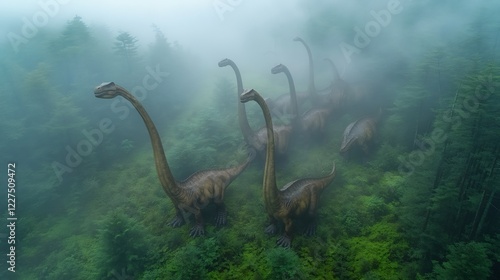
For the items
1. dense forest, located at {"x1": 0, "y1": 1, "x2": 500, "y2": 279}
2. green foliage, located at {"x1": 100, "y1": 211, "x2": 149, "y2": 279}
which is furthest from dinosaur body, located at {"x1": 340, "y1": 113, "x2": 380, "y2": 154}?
green foliage, located at {"x1": 100, "y1": 211, "x2": 149, "y2": 279}

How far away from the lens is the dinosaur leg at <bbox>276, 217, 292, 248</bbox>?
7.68 meters

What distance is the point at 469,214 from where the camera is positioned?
6578 mm

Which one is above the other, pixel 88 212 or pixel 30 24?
pixel 30 24

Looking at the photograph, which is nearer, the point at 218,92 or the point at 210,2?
the point at 218,92

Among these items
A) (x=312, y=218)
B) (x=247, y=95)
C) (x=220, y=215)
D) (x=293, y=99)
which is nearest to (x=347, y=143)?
(x=293, y=99)

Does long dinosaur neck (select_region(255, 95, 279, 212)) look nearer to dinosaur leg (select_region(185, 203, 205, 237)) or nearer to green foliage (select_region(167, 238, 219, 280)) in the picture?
green foliage (select_region(167, 238, 219, 280))

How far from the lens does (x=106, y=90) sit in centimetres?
618

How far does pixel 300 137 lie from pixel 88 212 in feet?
29.0

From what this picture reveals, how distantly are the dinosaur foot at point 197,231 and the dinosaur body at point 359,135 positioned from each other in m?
5.86

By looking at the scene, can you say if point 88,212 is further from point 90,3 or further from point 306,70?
point 90,3

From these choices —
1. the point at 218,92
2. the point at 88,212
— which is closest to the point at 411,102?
the point at 218,92

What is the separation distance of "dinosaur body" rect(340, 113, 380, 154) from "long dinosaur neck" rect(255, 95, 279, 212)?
15.6 ft

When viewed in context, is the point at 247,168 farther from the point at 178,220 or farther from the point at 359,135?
the point at 359,135

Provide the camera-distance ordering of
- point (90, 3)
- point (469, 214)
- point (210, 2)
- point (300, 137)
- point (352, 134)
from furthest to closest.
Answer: point (210, 2)
point (90, 3)
point (300, 137)
point (352, 134)
point (469, 214)
